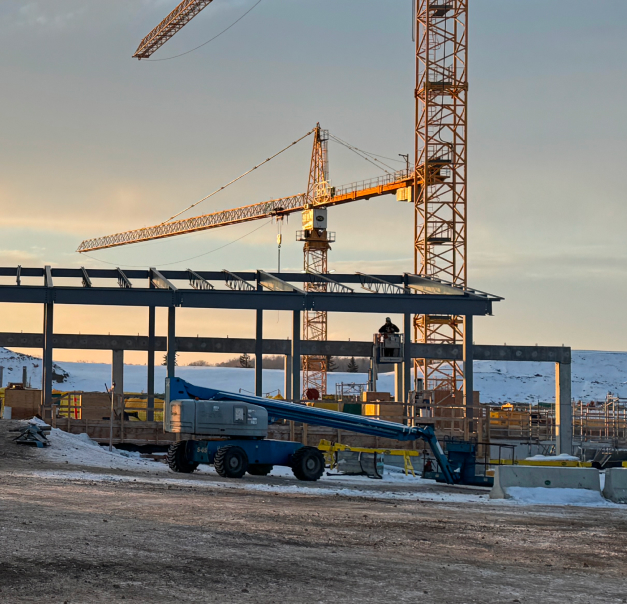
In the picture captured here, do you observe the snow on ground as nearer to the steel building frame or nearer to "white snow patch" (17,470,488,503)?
"white snow patch" (17,470,488,503)

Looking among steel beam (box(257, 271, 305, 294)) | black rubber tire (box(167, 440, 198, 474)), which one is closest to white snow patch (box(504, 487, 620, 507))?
black rubber tire (box(167, 440, 198, 474))

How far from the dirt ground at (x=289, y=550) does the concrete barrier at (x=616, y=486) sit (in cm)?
214

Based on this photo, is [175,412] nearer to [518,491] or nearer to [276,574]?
[518,491]

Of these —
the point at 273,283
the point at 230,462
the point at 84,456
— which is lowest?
the point at 84,456

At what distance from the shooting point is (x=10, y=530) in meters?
11.9

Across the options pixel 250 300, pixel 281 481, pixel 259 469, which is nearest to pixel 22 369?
pixel 250 300

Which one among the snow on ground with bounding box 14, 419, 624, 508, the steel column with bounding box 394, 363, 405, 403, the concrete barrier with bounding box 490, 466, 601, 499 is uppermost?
the steel column with bounding box 394, 363, 405, 403

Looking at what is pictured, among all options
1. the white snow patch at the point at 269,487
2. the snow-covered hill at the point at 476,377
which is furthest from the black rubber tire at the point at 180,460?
the snow-covered hill at the point at 476,377

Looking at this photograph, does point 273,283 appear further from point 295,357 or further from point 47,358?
point 47,358

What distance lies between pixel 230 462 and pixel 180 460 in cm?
197

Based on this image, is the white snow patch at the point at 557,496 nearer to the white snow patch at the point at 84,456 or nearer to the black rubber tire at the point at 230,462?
the black rubber tire at the point at 230,462

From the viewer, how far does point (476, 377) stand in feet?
453

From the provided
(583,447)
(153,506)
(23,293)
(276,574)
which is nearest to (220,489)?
(153,506)

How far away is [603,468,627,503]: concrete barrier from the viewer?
2036 centimetres
